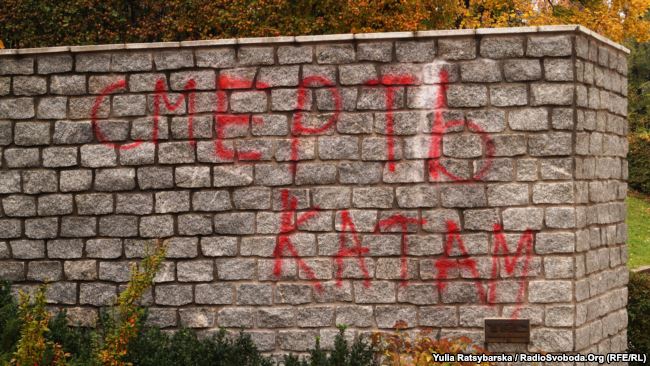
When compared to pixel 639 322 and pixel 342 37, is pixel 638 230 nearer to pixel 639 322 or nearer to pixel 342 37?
pixel 639 322

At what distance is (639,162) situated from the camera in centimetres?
2728

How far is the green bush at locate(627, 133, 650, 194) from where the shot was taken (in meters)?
26.5

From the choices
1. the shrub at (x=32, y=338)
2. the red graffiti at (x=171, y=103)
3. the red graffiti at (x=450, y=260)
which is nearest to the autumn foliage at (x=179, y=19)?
the red graffiti at (x=171, y=103)

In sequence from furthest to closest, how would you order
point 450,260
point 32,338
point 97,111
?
point 97,111
point 450,260
point 32,338

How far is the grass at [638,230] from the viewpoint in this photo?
20.1 m

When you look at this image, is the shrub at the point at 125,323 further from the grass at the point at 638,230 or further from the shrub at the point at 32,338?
the grass at the point at 638,230

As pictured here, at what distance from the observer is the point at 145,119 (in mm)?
8422

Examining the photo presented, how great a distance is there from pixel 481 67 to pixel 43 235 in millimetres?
3964

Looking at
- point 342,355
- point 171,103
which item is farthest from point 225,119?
point 342,355

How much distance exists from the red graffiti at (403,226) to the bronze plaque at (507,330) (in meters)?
0.76

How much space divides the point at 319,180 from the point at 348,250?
620 millimetres

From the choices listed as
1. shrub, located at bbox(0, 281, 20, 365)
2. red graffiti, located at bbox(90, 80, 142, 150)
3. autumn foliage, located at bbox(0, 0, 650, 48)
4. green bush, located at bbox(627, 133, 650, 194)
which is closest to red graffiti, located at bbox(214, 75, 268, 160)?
red graffiti, located at bbox(90, 80, 142, 150)

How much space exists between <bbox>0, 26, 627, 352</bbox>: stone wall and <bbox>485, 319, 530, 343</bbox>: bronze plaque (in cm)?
7

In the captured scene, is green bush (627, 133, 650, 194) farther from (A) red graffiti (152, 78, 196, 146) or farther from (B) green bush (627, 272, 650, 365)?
(A) red graffiti (152, 78, 196, 146)
